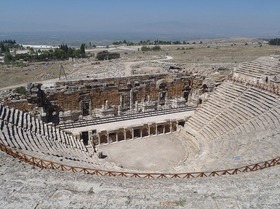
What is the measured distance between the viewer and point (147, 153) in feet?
80.1

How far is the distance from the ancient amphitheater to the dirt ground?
2.8 inches

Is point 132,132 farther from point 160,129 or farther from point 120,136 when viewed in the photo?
point 160,129

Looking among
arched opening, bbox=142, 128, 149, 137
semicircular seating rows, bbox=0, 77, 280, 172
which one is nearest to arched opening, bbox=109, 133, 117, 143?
arched opening, bbox=142, 128, 149, 137

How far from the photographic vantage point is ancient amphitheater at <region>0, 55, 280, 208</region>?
38.1 feet

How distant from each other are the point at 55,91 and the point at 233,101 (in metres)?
14.5

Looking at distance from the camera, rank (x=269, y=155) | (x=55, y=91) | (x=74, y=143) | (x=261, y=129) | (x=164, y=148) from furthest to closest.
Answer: (x=55, y=91)
(x=164, y=148)
(x=74, y=143)
(x=261, y=129)
(x=269, y=155)

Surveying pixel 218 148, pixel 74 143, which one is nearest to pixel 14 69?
pixel 74 143

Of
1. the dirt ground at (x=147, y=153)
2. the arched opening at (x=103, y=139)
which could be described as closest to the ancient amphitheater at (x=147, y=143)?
the dirt ground at (x=147, y=153)

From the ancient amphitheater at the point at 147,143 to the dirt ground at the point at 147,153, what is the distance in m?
0.07

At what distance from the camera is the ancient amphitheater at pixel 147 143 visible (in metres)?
11.6

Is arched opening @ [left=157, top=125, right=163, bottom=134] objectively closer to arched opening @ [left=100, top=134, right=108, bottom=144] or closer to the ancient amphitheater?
the ancient amphitheater

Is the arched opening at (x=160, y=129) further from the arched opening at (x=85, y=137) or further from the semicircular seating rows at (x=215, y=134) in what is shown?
the arched opening at (x=85, y=137)

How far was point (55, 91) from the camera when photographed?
2723 centimetres

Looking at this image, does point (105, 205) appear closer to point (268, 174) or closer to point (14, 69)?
point (268, 174)
